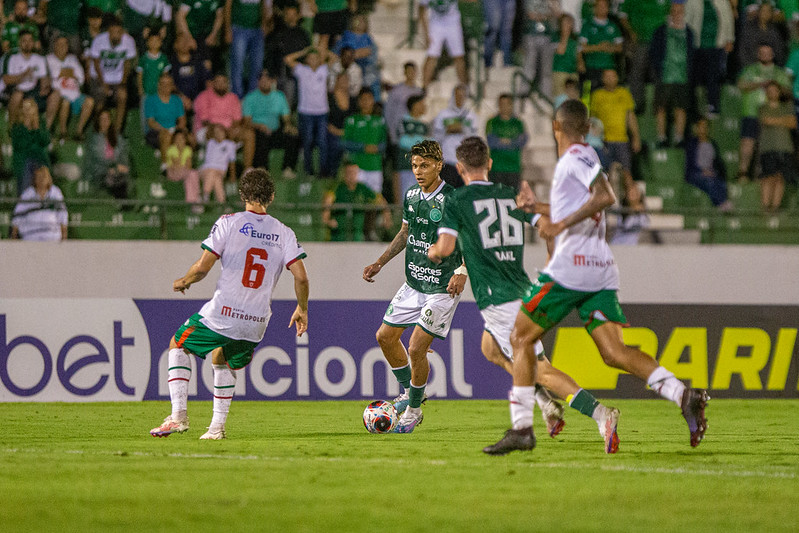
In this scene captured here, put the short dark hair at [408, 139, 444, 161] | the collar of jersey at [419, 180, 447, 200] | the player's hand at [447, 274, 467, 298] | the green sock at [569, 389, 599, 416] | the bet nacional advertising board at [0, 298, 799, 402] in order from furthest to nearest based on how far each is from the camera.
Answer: the bet nacional advertising board at [0, 298, 799, 402]
the collar of jersey at [419, 180, 447, 200]
the short dark hair at [408, 139, 444, 161]
the player's hand at [447, 274, 467, 298]
the green sock at [569, 389, 599, 416]

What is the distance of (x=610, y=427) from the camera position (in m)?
7.75

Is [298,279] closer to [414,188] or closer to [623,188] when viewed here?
[414,188]

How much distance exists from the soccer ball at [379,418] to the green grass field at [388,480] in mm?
128

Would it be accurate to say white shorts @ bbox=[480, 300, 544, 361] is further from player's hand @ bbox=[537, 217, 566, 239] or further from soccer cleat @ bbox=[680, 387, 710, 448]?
soccer cleat @ bbox=[680, 387, 710, 448]

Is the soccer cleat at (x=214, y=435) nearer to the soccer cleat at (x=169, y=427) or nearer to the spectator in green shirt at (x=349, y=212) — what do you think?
the soccer cleat at (x=169, y=427)

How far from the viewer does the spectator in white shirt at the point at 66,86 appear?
15828 mm

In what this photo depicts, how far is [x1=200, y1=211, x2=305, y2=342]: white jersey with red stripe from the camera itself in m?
8.93

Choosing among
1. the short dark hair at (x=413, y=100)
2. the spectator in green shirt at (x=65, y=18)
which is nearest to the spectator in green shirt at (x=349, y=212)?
the short dark hair at (x=413, y=100)

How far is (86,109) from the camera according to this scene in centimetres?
1595

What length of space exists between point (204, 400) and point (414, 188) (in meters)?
5.29

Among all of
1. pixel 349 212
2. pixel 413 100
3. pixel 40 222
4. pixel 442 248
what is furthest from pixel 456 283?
pixel 413 100

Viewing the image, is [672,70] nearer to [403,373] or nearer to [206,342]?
[403,373]

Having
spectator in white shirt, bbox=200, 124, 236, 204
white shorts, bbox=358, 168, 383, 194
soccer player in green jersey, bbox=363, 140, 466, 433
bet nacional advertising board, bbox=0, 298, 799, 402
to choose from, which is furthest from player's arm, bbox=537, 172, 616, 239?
spectator in white shirt, bbox=200, 124, 236, 204

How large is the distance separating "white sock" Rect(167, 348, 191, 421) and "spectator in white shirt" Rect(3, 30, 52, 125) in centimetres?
761
